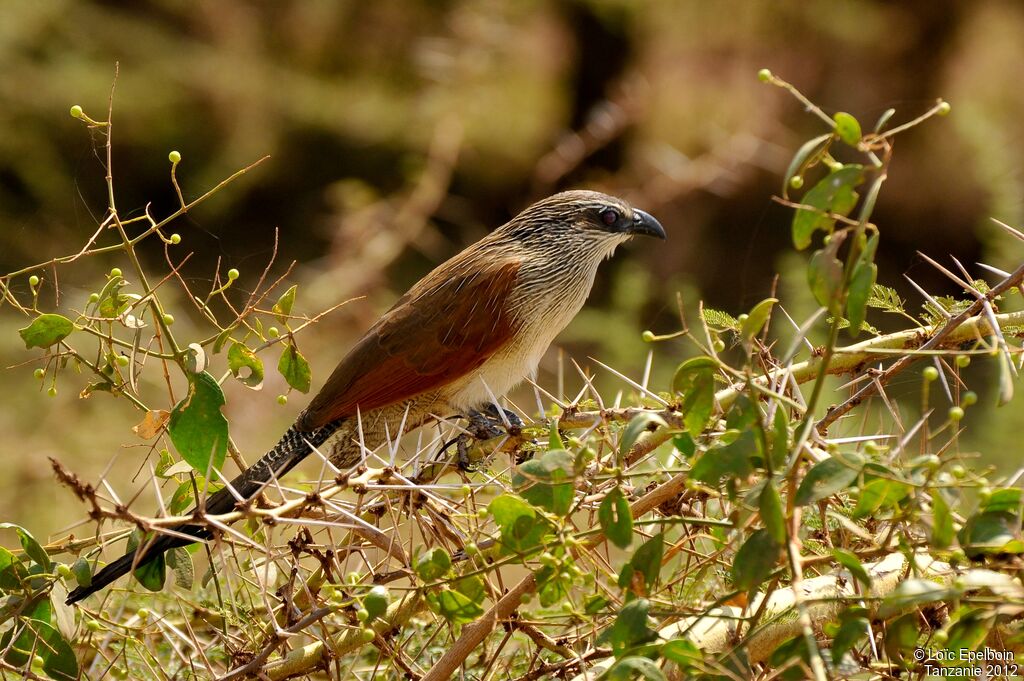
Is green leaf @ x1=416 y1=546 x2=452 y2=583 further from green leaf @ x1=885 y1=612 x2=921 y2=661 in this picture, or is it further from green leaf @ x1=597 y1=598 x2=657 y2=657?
green leaf @ x1=885 y1=612 x2=921 y2=661

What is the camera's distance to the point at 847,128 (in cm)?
86

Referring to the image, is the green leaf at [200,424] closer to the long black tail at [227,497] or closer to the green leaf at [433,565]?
the long black tail at [227,497]

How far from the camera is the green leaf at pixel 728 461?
91cm

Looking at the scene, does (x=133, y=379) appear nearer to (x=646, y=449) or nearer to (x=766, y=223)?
(x=646, y=449)

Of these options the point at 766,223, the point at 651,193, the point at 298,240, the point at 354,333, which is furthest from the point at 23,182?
the point at 766,223

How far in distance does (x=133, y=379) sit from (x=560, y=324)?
1.45 metres

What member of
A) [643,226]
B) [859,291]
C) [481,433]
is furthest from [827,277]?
[643,226]

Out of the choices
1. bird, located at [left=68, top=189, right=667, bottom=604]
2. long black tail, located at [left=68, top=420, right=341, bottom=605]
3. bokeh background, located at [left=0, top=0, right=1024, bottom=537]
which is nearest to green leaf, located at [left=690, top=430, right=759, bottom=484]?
long black tail, located at [left=68, top=420, right=341, bottom=605]

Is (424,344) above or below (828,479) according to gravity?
below

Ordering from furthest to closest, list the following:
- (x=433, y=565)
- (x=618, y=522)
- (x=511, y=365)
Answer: (x=511, y=365)
(x=433, y=565)
(x=618, y=522)

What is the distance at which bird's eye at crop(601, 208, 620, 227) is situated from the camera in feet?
9.07

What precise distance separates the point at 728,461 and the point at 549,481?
18 centimetres

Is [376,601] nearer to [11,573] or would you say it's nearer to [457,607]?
[457,607]

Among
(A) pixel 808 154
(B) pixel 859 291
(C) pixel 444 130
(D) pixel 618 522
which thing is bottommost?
(C) pixel 444 130
